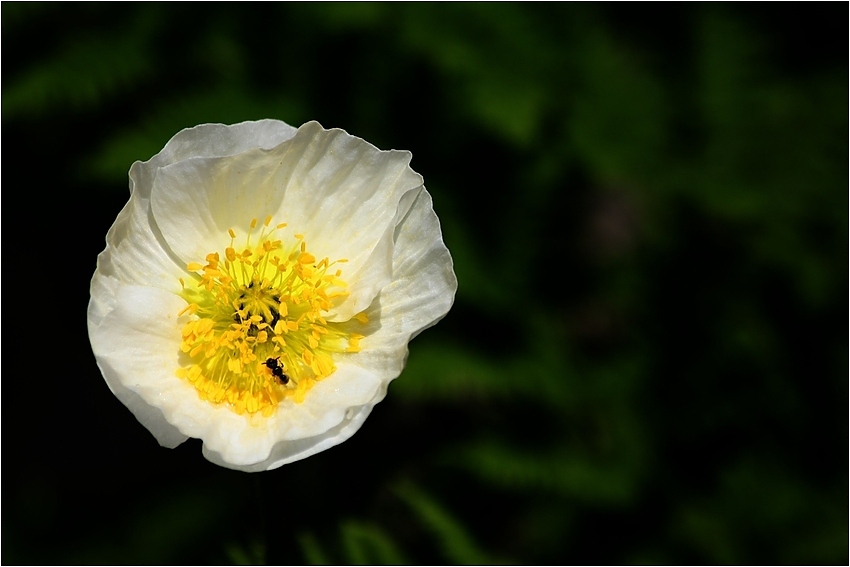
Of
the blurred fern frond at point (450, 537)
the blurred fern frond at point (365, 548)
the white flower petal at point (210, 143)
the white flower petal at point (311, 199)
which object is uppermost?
the white flower petal at point (210, 143)

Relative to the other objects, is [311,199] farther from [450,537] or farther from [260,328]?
[450,537]

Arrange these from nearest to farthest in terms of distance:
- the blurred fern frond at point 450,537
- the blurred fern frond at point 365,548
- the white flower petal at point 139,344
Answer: the white flower petal at point 139,344, the blurred fern frond at point 365,548, the blurred fern frond at point 450,537

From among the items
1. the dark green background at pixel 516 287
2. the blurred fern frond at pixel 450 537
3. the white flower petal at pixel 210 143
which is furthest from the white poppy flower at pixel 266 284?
the dark green background at pixel 516 287

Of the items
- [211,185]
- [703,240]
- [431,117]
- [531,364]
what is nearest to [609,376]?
[531,364]

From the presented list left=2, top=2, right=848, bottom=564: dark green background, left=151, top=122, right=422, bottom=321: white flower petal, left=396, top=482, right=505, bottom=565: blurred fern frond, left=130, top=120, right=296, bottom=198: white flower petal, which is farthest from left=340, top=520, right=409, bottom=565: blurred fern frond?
left=130, top=120, right=296, bottom=198: white flower petal

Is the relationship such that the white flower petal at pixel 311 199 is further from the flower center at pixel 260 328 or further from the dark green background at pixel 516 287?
the dark green background at pixel 516 287

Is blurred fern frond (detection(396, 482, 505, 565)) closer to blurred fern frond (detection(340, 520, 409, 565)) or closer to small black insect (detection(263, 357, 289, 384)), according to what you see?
blurred fern frond (detection(340, 520, 409, 565))

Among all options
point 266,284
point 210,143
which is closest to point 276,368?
point 266,284
